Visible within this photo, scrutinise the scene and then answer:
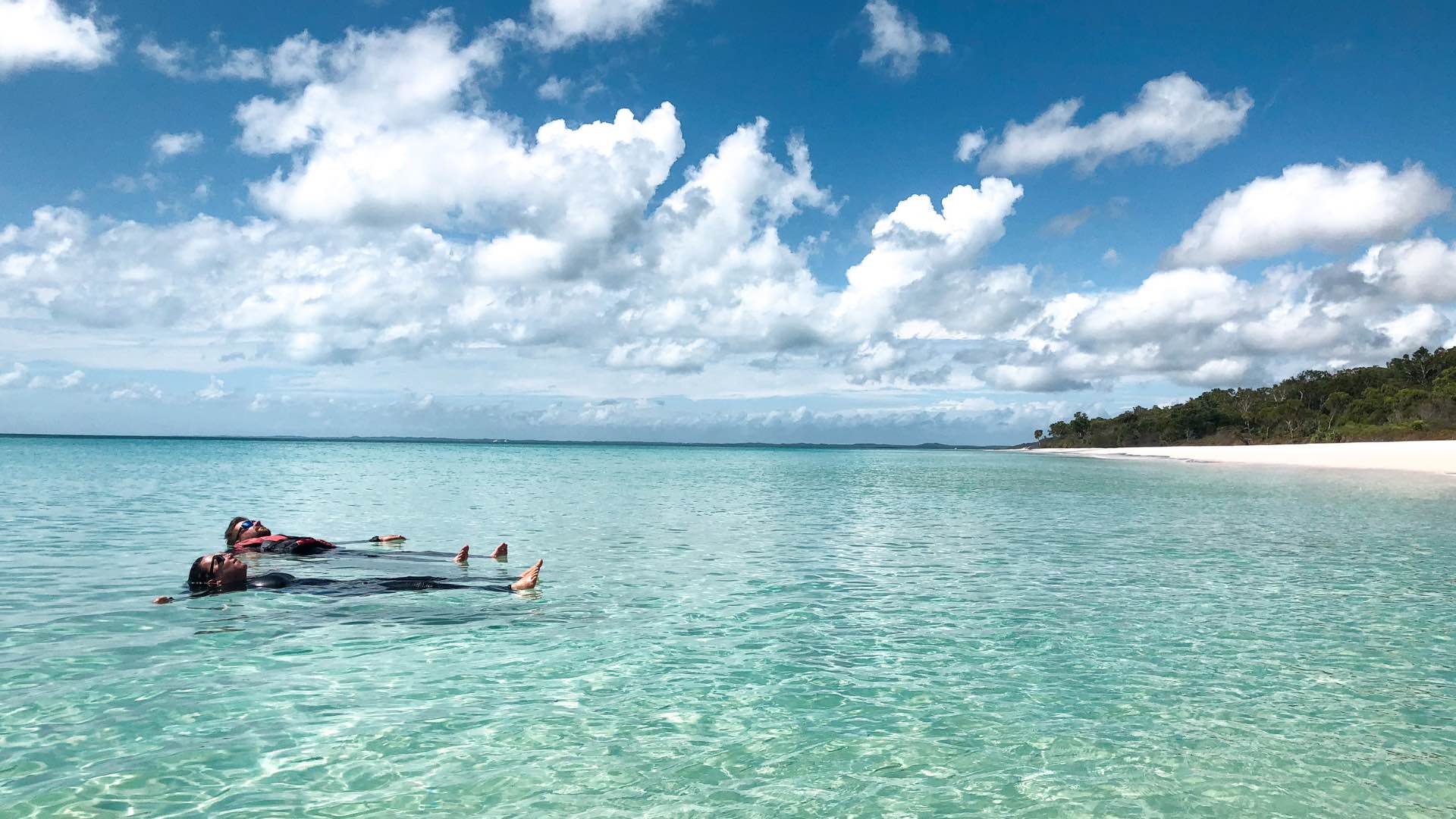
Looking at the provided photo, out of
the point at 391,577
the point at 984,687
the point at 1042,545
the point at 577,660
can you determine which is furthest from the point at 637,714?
the point at 1042,545

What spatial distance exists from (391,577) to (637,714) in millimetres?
12667

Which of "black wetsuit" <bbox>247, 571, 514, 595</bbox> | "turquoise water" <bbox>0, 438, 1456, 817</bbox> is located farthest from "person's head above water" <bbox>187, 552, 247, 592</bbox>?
"black wetsuit" <bbox>247, 571, 514, 595</bbox>

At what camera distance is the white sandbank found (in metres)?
85.1

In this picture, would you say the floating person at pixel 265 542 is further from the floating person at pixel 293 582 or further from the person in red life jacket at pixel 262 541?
the floating person at pixel 293 582

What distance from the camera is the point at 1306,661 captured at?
12.9m

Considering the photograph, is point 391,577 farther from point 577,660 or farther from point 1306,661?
point 1306,661

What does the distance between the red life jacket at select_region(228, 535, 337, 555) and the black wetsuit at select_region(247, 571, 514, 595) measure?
4750 millimetres

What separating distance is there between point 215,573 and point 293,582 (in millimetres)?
1832

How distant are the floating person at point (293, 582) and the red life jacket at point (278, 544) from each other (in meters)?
4.38

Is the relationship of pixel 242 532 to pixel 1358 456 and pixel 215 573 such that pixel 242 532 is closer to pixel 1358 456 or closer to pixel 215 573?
pixel 215 573

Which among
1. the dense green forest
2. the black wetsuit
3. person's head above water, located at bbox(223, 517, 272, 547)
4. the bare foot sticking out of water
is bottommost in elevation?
the black wetsuit

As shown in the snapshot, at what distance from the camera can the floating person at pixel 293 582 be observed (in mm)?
17984

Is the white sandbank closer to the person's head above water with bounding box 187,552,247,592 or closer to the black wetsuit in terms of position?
the black wetsuit

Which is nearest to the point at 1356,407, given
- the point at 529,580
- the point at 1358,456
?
the point at 1358,456
